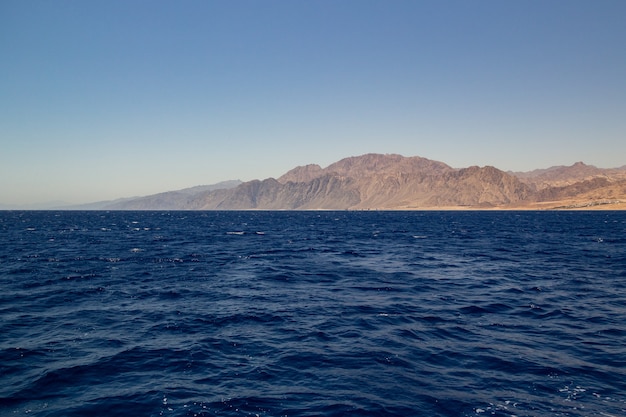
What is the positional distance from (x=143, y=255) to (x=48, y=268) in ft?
38.9

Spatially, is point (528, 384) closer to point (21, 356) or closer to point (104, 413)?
point (104, 413)

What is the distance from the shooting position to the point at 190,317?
22281 mm

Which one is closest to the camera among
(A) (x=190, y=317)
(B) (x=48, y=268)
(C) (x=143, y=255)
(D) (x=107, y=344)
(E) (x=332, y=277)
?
(D) (x=107, y=344)

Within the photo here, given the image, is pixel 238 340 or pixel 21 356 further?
pixel 238 340

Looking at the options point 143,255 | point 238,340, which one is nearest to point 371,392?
point 238,340

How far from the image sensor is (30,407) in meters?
12.4

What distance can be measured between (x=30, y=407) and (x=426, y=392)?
529 inches

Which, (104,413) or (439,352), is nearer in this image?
(104,413)

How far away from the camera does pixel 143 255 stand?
1969 inches

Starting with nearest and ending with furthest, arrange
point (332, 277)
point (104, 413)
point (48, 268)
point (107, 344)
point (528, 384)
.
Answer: point (104, 413), point (528, 384), point (107, 344), point (332, 277), point (48, 268)

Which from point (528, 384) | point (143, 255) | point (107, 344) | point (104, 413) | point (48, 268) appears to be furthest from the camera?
point (143, 255)

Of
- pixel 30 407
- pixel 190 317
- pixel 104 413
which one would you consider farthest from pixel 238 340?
pixel 30 407

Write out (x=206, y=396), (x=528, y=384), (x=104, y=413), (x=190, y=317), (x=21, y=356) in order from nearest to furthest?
(x=104, y=413) → (x=206, y=396) → (x=528, y=384) → (x=21, y=356) → (x=190, y=317)

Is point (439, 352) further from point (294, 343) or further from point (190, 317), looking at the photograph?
point (190, 317)
